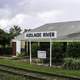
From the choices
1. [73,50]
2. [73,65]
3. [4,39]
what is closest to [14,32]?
[4,39]

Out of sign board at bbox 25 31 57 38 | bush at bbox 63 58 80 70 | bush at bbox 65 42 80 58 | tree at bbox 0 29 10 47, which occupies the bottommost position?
bush at bbox 63 58 80 70

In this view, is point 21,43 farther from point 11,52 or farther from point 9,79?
point 9,79

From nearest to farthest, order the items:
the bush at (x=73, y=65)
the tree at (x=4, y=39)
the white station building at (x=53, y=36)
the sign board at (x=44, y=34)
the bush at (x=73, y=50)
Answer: the bush at (x=73, y=65)
the sign board at (x=44, y=34)
the white station building at (x=53, y=36)
the bush at (x=73, y=50)
the tree at (x=4, y=39)

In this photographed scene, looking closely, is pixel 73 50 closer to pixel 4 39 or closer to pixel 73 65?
pixel 73 65

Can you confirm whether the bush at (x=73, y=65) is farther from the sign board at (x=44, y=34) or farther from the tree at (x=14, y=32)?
the tree at (x=14, y=32)

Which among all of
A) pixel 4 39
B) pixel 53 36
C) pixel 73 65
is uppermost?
pixel 4 39

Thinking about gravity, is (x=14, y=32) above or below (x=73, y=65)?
above

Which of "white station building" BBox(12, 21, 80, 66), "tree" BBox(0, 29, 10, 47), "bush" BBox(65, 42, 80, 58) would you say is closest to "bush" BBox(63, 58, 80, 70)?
"white station building" BBox(12, 21, 80, 66)

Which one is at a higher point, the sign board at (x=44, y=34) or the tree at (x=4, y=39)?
the tree at (x=4, y=39)

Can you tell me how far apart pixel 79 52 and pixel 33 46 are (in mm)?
11833

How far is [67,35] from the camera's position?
32.8m

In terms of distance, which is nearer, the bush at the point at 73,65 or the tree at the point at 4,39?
the bush at the point at 73,65

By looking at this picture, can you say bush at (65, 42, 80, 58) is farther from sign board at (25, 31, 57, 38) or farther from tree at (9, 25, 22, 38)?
tree at (9, 25, 22, 38)

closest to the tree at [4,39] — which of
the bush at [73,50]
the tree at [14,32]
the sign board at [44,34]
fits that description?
the tree at [14,32]
